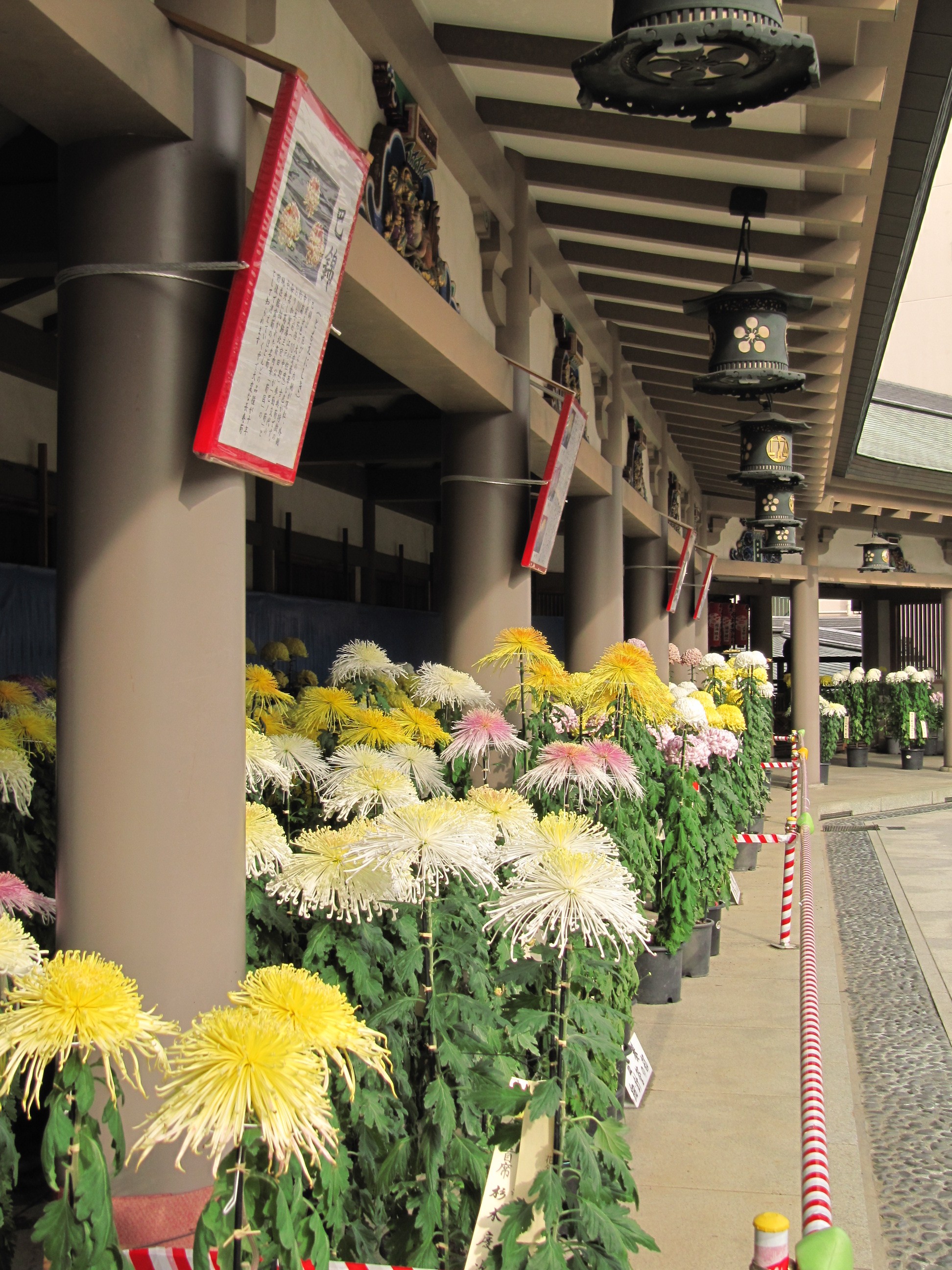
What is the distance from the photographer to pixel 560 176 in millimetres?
5121

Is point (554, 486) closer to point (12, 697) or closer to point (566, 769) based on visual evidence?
point (566, 769)

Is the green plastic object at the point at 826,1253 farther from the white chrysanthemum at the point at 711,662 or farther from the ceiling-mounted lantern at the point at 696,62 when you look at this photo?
the white chrysanthemum at the point at 711,662

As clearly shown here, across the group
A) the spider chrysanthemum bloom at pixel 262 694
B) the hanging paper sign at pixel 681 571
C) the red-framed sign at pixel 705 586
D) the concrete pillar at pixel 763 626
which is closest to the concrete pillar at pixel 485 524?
the spider chrysanthemum bloom at pixel 262 694

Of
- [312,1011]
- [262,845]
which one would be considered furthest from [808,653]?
[312,1011]

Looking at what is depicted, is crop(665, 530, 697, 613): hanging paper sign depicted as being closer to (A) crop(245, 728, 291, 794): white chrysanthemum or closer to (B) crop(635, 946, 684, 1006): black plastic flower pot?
(B) crop(635, 946, 684, 1006): black plastic flower pot

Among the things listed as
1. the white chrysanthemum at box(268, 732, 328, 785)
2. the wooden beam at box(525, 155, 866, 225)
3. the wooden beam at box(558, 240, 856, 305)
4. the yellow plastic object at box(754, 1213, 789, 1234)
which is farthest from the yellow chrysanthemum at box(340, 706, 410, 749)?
the wooden beam at box(558, 240, 856, 305)

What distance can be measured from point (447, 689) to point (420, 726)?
1.68 ft

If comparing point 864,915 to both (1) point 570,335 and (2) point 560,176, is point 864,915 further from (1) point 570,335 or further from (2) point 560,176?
(2) point 560,176

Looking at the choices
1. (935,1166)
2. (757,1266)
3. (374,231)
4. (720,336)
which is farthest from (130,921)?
(720,336)

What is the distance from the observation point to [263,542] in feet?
24.4

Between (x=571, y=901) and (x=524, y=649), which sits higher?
(x=524, y=649)

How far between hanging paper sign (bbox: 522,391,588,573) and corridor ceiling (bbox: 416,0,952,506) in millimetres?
920

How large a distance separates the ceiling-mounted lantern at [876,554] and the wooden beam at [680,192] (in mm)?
9654

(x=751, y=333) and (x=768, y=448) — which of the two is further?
(x=768, y=448)
